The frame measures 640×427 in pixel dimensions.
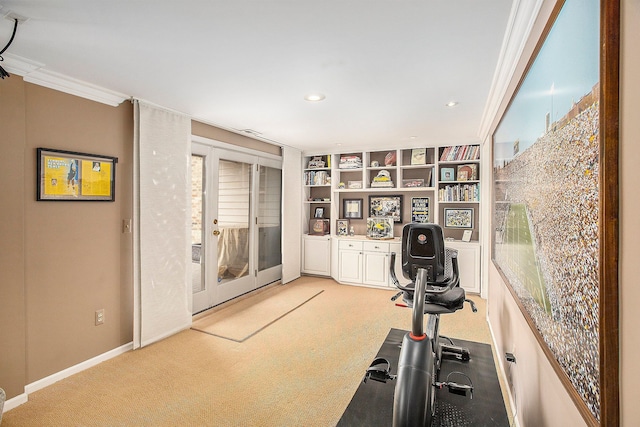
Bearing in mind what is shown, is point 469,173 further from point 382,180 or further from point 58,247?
point 58,247

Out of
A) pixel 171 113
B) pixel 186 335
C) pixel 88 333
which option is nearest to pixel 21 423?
pixel 88 333

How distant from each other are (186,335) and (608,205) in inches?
142

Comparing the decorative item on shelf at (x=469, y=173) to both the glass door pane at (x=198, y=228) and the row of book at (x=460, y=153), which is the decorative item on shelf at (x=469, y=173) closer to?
the row of book at (x=460, y=153)

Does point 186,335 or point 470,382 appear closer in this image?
point 470,382

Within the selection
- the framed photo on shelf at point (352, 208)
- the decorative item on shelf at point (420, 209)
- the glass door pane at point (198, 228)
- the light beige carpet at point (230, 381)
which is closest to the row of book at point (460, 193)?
the decorative item on shelf at point (420, 209)

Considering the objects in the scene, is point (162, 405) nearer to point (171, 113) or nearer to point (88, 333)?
point (88, 333)

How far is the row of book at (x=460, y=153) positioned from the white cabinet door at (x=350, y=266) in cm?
209

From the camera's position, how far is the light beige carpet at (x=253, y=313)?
3.45 meters

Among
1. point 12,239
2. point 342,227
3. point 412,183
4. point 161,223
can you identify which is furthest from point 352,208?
point 12,239

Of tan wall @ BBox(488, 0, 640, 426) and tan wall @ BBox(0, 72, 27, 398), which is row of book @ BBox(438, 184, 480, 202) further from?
tan wall @ BBox(0, 72, 27, 398)

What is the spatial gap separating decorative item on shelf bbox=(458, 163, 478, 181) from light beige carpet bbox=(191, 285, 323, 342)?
112 inches

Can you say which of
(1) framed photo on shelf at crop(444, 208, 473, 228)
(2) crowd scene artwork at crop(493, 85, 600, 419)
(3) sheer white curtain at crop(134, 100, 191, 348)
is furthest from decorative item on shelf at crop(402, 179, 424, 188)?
(2) crowd scene artwork at crop(493, 85, 600, 419)

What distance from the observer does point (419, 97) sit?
297 centimetres

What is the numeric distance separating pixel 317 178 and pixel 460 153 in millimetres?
2468
